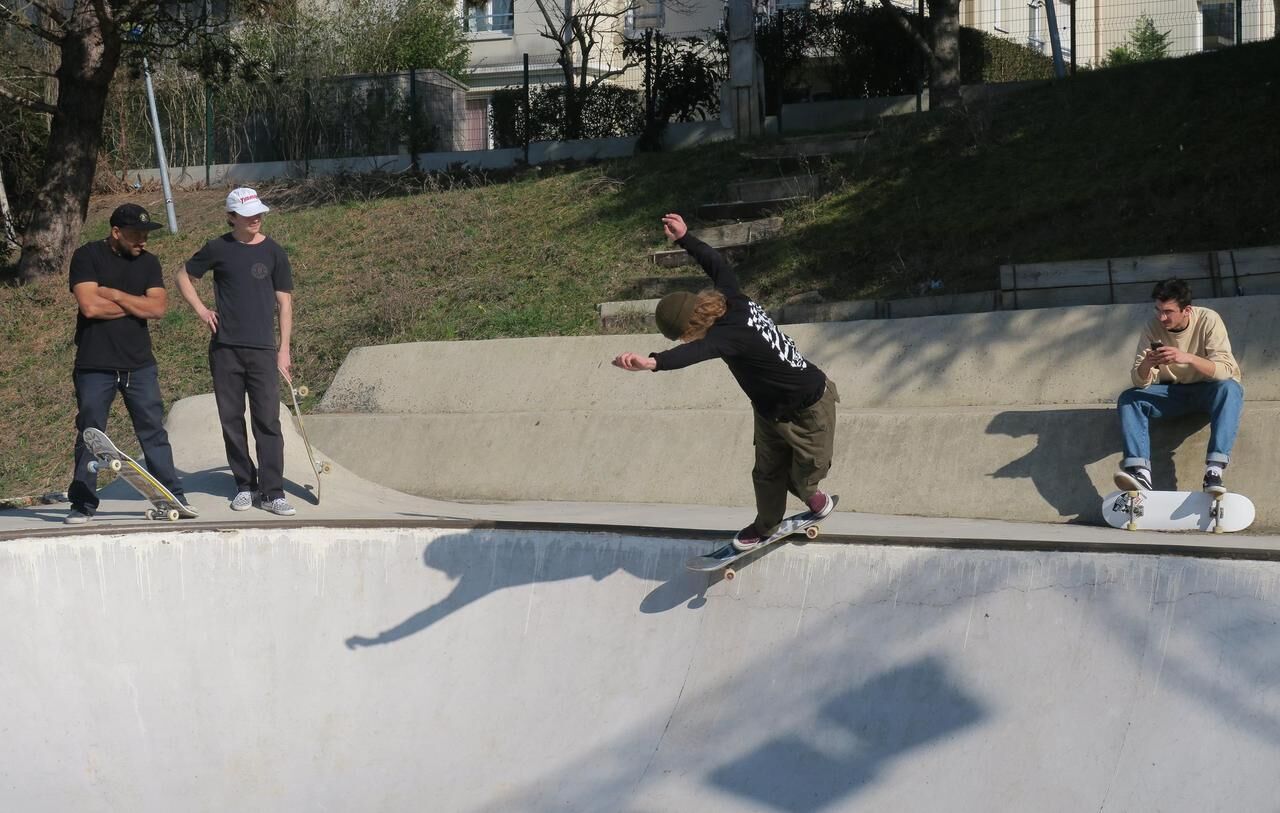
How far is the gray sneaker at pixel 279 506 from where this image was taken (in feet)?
22.4

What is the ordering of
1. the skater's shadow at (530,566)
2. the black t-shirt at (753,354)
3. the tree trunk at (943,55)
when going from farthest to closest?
the tree trunk at (943,55)
the skater's shadow at (530,566)
the black t-shirt at (753,354)

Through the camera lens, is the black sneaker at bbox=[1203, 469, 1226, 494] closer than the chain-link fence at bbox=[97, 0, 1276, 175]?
Yes

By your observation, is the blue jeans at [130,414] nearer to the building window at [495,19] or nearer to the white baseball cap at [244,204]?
the white baseball cap at [244,204]

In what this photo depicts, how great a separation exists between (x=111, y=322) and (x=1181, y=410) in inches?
223

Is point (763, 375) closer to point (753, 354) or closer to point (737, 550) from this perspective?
point (753, 354)

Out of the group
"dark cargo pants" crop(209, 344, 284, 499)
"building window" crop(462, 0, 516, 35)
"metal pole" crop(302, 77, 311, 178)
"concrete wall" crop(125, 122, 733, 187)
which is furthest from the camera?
"building window" crop(462, 0, 516, 35)

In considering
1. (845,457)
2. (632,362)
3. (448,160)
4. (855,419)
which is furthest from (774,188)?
(632,362)

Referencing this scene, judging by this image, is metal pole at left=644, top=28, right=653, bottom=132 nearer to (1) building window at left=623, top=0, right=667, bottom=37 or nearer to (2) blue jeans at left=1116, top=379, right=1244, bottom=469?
(1) building window at left=623, top=0, right=667, bottom=37

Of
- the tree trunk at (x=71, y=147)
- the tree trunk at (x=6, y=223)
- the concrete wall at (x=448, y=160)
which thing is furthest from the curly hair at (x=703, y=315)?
the tree trunk at (x=6, y=223)

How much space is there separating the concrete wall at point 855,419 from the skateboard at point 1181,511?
0.30 metres

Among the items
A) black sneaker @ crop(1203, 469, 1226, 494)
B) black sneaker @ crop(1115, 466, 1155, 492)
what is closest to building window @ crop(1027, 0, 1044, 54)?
black sneaker @ crop(1115, 466, 1155, 492)

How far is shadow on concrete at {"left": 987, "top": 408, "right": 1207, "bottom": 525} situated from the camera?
6.31 m

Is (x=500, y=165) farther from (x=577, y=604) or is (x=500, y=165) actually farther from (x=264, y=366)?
Result: (x=577, y=604)

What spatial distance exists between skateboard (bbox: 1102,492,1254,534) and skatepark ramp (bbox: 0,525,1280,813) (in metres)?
1.71
